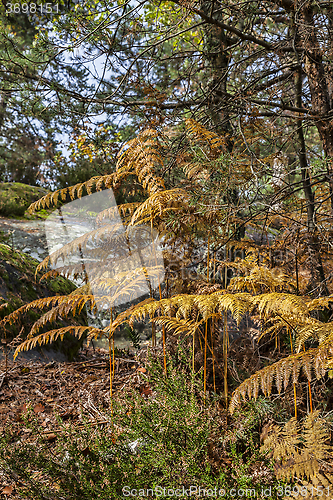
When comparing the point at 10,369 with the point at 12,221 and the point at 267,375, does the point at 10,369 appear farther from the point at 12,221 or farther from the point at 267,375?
the point at 12,221

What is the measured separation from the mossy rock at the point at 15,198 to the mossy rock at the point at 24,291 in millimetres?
3141

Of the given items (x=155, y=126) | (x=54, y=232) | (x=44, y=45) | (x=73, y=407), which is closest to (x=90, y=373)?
(x=73, y=407)

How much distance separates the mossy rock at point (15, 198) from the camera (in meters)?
7.12

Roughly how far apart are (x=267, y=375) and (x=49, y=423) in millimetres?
1711

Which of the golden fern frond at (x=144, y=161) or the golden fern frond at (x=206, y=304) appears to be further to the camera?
the golden fern frond at (x=144, y=161)

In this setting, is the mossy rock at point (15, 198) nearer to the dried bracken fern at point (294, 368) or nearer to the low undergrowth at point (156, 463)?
the low undergrowth at point (156, 463)

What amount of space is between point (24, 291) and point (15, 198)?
4.16 m

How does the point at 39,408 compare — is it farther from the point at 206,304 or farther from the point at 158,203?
the point at 158,203

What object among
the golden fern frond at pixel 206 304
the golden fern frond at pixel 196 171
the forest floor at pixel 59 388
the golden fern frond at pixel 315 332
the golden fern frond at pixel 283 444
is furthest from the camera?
the golden fern frond at pixel 196 171

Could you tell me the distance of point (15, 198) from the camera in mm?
7281

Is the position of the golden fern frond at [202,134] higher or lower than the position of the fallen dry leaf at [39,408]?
higher

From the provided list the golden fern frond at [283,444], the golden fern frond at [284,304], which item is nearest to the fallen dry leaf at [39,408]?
the golden fern frond at [283,444]

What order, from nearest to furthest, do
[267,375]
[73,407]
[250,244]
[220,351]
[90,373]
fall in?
[267,375], [73,407], [220,351], [250,244], [90,373]

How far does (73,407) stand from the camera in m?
2.56
